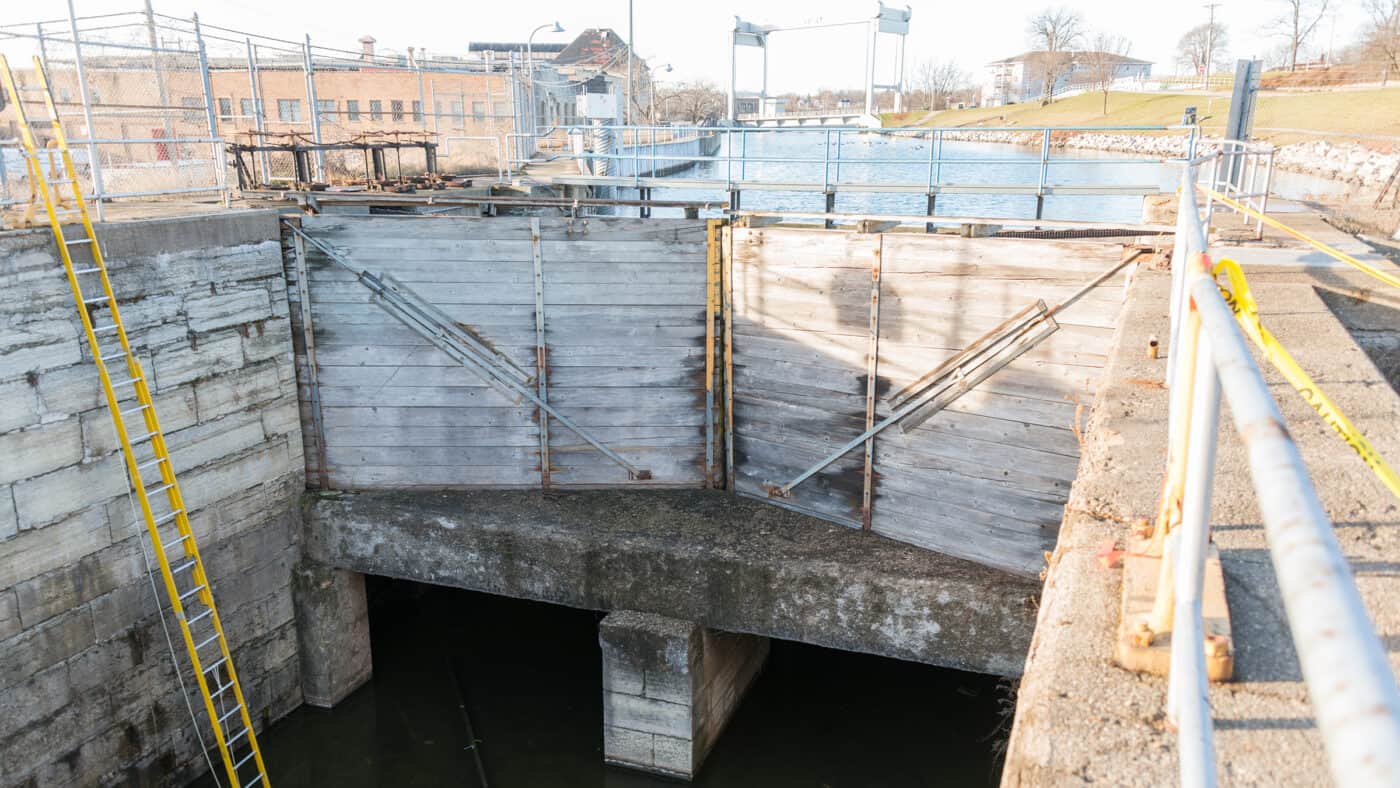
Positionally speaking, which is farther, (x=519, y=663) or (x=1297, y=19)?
(x=1297, y=19)

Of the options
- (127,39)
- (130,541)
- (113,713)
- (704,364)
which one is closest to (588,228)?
(704,364)

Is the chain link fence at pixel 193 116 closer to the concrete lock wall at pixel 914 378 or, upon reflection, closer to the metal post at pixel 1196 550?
the concrete lock wall at pixel 914 378

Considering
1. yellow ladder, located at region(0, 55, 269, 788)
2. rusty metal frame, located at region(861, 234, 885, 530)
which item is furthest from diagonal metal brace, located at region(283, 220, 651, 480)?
rusty metal frame, located at region(861, 234, 885, 530)

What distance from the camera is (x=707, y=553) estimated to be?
843 cm

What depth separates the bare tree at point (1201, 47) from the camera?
276ft

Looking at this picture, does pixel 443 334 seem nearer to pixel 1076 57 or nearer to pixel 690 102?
pixel 690 102

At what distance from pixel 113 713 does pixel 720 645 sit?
4983 millimetres

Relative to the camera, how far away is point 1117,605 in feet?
8.18

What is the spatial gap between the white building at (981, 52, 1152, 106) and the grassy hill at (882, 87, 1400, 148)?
20661mm

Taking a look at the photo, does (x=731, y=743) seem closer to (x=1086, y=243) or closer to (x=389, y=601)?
(x=389, y=601)

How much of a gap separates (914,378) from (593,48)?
76.0 metres

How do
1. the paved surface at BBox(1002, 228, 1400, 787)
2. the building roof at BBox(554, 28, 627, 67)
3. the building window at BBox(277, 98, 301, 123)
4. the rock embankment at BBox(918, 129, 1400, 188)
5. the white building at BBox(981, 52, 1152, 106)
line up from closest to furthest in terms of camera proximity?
the paved surface at BBox(1002, 228, 1400, 787), the building window at BBox(277, 98, 301, 123), the rock embankment at BBox(918, 129, 1400, 188), the building roof at BBox(554, 28, 627, 67), the white building at BBox(981, 52, 1152, 106)

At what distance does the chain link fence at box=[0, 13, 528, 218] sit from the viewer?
31.3 ft

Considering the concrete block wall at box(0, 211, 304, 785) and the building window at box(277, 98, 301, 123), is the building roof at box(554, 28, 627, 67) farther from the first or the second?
the concrete block wall at box(0, 211, 304, 785)
